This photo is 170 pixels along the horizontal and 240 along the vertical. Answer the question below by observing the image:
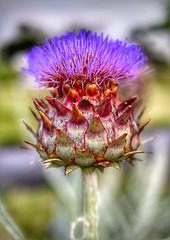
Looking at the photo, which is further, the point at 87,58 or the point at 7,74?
the point at 7,74

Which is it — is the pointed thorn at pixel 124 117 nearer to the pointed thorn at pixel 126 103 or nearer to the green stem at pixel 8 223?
the pointed thorn at pixel 126 103

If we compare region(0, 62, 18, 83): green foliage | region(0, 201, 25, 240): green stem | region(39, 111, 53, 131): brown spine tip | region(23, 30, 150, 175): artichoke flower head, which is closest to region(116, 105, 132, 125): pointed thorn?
region(23, 30, 150, 175): artichoke flower head

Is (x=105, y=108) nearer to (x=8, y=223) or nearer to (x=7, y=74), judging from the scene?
(x=8, y=223)

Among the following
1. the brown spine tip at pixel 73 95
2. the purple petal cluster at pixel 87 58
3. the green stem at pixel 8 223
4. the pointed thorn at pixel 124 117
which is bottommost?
the green stem at pixel 8 223

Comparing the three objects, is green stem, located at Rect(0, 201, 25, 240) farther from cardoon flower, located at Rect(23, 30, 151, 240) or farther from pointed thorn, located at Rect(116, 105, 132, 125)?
pointed thorn, located at Rect(116, 105, 132, 125)

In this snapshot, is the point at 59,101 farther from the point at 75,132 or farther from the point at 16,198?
the point at 16,198

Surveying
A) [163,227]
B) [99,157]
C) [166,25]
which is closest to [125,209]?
[163,227]

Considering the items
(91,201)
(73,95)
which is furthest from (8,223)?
(73,95)

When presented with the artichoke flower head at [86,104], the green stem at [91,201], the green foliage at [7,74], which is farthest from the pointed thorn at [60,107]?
the green foliage at [7,74]
